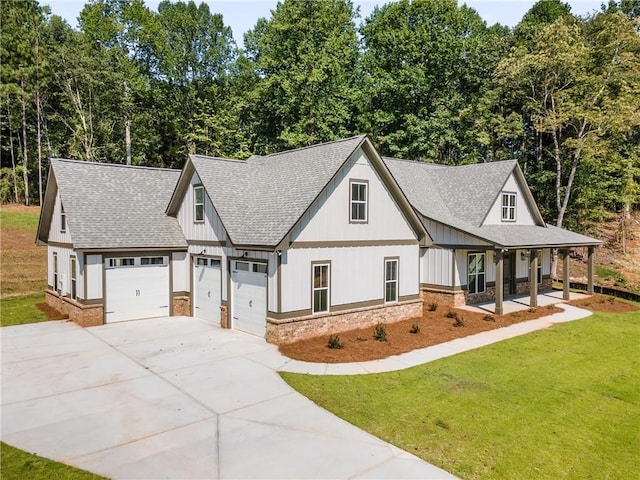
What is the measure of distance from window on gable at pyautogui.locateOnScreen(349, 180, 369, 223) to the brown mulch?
4222mm

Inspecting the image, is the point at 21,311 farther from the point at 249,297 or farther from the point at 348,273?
the point at 348,273

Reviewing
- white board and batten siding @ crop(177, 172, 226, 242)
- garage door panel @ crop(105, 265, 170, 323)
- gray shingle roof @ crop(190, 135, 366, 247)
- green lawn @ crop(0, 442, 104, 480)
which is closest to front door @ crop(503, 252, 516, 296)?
gray shingle roof @ crop(190, 135, 366, 247)

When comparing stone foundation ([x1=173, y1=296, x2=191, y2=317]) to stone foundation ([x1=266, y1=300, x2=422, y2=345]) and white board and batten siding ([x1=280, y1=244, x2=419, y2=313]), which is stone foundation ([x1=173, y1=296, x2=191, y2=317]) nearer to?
stone foundation ([x1=266, y1=300, x2=422, y2=345])

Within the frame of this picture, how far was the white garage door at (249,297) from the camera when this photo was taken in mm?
15086

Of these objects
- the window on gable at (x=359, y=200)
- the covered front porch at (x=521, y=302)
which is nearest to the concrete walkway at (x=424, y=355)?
the covered front porch at (x=521, y=302)

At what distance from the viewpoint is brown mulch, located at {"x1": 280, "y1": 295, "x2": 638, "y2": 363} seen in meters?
13.4

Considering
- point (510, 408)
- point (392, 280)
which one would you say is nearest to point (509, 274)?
point (392, 280)

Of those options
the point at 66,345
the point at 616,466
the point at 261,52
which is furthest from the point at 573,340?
the point at 261,52

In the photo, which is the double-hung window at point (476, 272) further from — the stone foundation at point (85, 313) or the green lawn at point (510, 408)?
the stone foundation at point (85, 313)

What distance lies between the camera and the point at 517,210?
24703 millimetres

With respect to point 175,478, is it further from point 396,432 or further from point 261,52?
point 261,52

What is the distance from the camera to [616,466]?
738 centimetres

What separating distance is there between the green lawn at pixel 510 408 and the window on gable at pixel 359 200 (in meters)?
6.12

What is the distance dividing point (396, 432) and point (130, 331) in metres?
11.5
